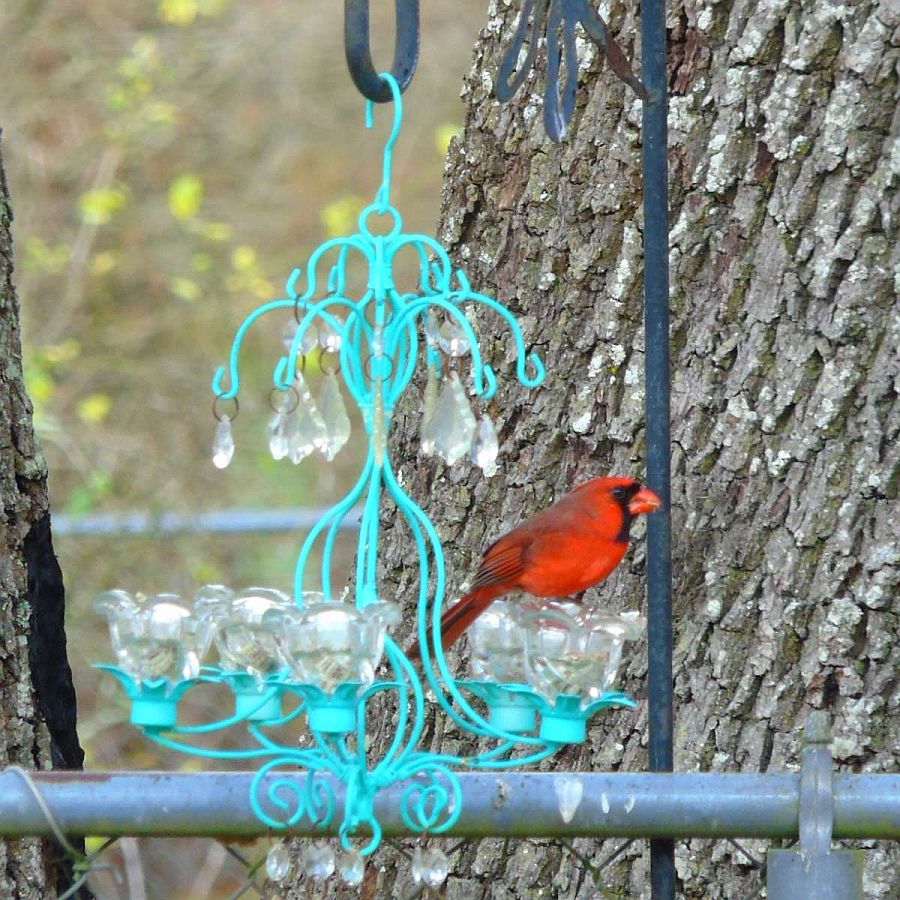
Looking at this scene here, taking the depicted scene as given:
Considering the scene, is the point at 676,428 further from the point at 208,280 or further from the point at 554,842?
the point at 208,280

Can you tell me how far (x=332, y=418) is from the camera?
159 centimetres

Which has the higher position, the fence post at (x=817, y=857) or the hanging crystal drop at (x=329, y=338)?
the hanging crystal drop at (x=329, y=338)

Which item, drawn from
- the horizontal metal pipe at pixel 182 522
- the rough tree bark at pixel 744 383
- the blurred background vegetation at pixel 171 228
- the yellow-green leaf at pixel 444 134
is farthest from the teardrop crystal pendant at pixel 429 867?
the blurred background vegetation at pixel 171 228

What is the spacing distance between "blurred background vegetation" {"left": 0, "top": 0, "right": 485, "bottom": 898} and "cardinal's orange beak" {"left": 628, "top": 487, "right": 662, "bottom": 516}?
13.7 ft

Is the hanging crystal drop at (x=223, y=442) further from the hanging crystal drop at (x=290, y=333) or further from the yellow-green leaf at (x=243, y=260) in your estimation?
the yellow-green leaf at (x=243, y=260)

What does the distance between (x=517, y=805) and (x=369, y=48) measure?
81 cm

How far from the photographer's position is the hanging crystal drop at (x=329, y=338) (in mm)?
1566

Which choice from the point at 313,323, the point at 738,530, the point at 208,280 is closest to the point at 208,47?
the point at 208,280

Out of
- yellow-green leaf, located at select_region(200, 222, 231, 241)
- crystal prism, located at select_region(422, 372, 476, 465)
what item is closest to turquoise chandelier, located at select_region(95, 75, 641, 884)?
crystal prism, located at select_region(422, 372, 476, 465)

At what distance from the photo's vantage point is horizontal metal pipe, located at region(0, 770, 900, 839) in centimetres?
159

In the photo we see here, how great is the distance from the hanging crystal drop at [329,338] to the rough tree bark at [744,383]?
0.97 metres

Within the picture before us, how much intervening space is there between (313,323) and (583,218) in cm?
112

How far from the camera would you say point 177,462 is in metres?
7.15

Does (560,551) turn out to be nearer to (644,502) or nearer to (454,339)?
(644,502)
